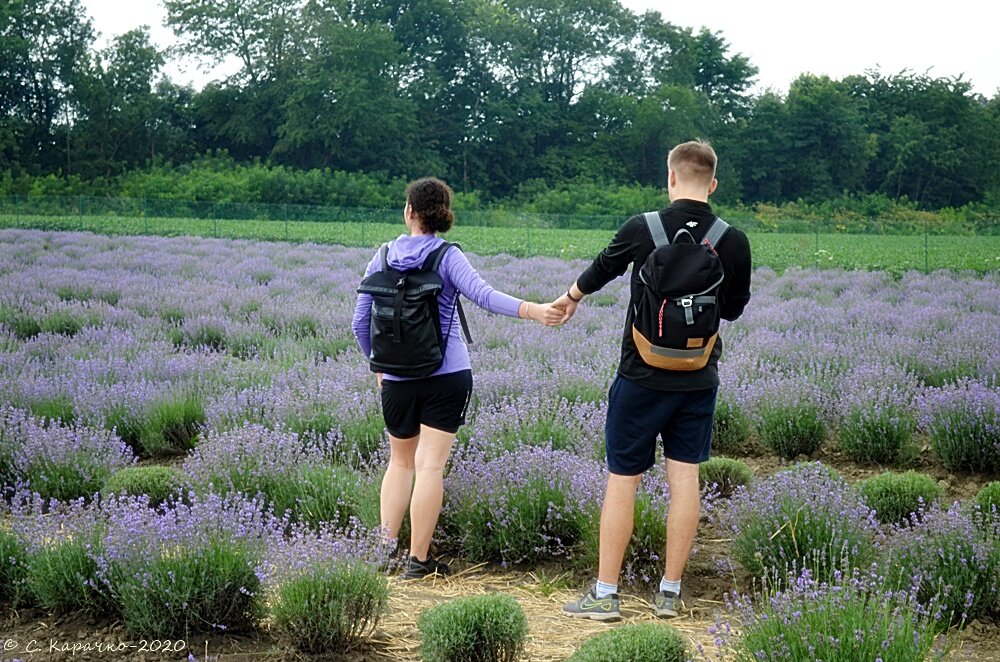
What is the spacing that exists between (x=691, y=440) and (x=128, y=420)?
479cm

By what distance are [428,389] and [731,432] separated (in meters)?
3.43

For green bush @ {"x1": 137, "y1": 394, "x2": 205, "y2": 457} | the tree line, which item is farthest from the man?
the tree line

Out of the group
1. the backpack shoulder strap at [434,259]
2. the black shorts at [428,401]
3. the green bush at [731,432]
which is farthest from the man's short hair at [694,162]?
the green bush at [731,432]

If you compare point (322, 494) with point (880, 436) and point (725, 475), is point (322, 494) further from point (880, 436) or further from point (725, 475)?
point (880, 436)

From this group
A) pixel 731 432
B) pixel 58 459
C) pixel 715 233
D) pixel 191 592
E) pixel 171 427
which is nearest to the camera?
pixel 191 592

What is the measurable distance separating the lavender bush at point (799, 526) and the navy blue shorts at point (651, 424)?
570 mm

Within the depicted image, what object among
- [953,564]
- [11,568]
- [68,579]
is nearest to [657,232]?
[953,564]

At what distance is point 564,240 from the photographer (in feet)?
93.5

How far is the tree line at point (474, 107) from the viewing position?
5325 cm

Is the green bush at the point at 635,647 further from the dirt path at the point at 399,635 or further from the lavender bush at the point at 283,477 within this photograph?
the lavender bush at the point at 283,477

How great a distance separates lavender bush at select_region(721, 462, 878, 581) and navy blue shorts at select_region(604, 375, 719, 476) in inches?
22.4

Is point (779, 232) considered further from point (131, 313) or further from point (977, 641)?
point (977, 641)

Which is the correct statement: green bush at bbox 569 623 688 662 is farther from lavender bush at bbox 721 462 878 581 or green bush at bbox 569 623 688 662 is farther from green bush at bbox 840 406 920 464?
green bush at bbox 840 406 920 464

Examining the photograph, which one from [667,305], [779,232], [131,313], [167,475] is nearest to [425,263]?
[667,305]
